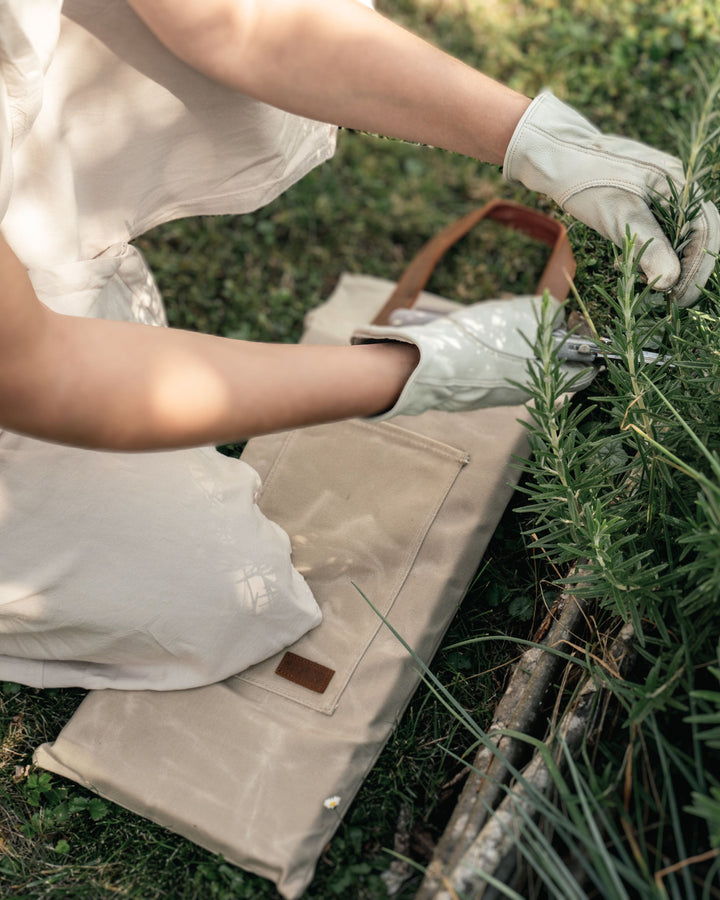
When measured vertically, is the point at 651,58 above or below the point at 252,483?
above

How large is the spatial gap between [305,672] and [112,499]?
0.50m

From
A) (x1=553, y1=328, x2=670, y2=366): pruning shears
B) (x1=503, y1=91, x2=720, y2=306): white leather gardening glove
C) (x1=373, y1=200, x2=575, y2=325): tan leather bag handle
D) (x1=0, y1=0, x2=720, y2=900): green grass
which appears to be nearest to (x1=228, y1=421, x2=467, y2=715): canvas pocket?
(x1=0, y1=0, x2=720, y2=900): green grass

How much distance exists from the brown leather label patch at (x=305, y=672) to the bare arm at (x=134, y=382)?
569mm

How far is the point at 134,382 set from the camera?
1.05 meters

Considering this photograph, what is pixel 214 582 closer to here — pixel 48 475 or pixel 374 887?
pixel 48 475

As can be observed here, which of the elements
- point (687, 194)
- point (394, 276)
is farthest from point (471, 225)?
point (687, 194)

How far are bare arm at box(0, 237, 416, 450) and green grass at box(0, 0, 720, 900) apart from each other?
74 cm

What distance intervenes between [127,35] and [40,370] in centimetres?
84

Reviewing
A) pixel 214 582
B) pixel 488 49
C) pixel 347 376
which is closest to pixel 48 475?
pixel 214 582

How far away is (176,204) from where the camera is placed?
1730 mm

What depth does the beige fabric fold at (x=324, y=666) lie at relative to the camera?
1.41m

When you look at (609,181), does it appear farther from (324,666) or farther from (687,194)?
(324,666)

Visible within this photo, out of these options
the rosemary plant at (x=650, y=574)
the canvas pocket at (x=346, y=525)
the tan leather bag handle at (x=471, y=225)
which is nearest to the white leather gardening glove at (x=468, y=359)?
the rosemary plant at (x=650, y=574)

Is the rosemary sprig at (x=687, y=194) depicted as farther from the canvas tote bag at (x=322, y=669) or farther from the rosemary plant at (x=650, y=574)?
the canvas tote bag at (x=322, y=669)
